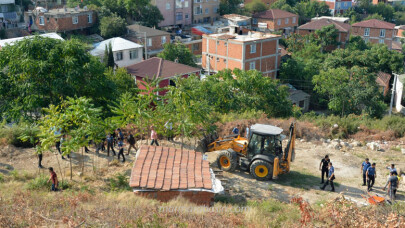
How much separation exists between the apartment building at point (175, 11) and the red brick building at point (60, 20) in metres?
13.1

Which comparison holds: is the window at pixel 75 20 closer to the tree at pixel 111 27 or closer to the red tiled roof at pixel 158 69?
the tree at pixel 111 27

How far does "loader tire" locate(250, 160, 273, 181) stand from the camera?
13844 millimetres

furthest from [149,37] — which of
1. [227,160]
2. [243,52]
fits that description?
[227,160]

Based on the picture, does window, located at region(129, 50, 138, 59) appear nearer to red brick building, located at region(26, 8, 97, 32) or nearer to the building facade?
the building facade

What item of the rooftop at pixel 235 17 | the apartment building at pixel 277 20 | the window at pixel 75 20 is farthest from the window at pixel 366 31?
the window at pixel 75 20

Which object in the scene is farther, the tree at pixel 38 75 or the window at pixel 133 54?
the window at pixel 133 54

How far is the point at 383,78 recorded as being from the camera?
136 ft

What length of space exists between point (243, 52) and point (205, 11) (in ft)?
99.5

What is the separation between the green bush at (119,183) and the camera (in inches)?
496

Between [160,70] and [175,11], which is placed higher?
[175,11]

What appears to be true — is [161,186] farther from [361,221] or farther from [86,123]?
[361,221]

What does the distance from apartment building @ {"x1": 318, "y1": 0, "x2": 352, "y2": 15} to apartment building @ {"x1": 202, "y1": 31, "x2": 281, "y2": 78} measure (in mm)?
48670

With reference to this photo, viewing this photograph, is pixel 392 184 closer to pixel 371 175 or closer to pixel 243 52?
pixel 371 175

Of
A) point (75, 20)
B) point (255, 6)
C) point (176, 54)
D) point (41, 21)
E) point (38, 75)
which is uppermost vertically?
point (255, 6)
